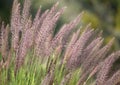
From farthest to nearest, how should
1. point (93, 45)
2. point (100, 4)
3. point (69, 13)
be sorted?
1. point (100, 4)
2. point (69, 13)
3. point (93, 45)

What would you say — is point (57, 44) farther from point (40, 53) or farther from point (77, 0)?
point (77, 0)

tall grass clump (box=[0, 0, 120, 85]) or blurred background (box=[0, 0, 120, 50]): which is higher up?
blurred background (box=[0, 0, 120, 50])

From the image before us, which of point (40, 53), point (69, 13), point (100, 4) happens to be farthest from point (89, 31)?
point (100, 4)

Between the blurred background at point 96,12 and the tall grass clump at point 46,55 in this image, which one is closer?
the tall grass clump at point 46,55

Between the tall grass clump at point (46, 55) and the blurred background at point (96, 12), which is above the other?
the blurred background at point (96, 12)
